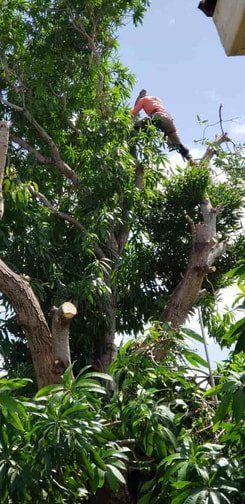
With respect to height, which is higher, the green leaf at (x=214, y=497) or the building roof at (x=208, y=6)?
the building roof at (x=208, y=6)

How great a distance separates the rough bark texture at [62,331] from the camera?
5059mm

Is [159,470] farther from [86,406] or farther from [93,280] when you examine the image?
[93,280]

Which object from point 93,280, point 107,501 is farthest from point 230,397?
point 93,280

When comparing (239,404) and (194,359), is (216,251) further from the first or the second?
(239,404)

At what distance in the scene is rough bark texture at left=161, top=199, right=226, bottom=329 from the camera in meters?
6.87

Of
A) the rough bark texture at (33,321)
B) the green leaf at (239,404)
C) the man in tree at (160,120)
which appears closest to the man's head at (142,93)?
the man in tree at (160,120)

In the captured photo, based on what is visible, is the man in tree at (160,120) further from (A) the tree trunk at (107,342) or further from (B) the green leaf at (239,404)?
(B) the green leaf at (239,404)

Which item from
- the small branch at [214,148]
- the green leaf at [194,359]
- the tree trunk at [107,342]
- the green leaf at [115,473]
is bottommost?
the green leaf at [115,473]

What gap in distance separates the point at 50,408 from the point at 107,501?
1.30 metres

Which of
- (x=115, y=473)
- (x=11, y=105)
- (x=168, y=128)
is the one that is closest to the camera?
(x=115, y=473)

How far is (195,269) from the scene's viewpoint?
23.3 feet

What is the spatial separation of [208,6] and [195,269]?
181 inches

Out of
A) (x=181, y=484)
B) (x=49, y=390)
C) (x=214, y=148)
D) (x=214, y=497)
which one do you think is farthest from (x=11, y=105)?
(x=214, y=497)

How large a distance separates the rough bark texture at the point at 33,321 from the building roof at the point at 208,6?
301cm
